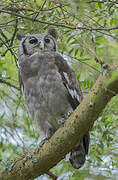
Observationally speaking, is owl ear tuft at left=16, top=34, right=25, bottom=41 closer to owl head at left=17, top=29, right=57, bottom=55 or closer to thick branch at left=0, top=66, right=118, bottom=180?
owl head at left=17, top=29, right=57, bottom=55

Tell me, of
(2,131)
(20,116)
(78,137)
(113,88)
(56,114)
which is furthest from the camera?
(20,116)

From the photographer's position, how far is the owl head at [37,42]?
323cm

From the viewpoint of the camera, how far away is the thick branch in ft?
6.14

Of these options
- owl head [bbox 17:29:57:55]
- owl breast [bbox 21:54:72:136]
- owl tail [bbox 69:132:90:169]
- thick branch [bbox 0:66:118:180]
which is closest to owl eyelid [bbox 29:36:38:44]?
owl head [bbox 17:29:57:55]

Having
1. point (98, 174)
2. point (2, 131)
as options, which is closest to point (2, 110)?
point (2, 131)

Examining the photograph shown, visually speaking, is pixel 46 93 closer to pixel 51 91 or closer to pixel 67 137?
pixel 51 91

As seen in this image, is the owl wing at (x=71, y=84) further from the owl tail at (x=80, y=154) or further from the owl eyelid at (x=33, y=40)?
the owl eyelid at (x=33, y=40)

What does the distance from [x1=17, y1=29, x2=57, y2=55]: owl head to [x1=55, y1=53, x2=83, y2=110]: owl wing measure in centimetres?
31

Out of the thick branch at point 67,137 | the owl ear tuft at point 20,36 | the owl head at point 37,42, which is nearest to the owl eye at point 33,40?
the owl head at point 37,42

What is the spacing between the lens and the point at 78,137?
2.13 m

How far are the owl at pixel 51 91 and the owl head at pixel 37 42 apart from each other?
0.46ft

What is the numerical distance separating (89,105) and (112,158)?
1.41m

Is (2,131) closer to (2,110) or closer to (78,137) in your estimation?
(2,110)

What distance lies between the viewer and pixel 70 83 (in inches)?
116
